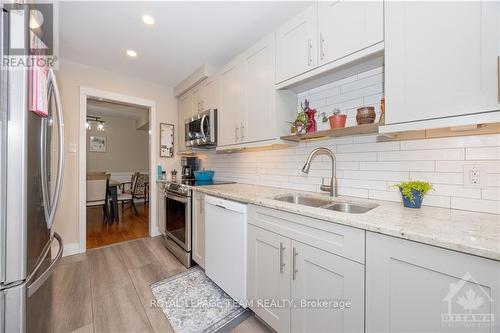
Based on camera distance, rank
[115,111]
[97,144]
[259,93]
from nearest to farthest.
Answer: [259,93] < [115,111] < [97,144]

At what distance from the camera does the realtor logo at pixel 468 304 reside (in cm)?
66

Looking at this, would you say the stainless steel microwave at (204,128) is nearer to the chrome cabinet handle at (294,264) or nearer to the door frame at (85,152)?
the door frame at (85,152)

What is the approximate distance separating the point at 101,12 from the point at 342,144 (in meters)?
2.35

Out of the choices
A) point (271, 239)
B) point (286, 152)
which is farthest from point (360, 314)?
point (286, 152)

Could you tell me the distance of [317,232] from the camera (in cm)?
107

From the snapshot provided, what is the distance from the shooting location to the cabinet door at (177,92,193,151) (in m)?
3.07

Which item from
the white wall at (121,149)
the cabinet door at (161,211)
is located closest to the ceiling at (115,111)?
the white wall at (121,149)

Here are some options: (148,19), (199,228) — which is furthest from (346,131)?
(148,19)

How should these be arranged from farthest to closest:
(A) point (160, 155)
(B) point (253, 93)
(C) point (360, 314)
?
(A) point (160, 155)
(B) point (253, 93)
(C) point (360, 314)

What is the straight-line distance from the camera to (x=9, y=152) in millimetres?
764

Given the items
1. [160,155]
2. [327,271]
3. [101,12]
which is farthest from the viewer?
[160,155]

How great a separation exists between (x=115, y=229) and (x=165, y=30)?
3.21 meters

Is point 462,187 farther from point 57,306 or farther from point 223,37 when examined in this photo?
point 57,306

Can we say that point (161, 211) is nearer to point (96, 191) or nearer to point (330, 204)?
point (96, 191)
